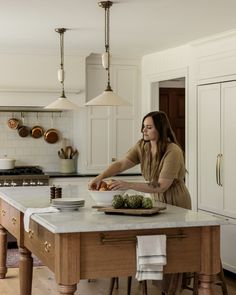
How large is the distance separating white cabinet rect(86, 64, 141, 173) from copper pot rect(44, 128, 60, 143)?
519 mm

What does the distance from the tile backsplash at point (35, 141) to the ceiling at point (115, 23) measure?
1.05 m

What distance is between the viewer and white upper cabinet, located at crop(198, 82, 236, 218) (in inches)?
231

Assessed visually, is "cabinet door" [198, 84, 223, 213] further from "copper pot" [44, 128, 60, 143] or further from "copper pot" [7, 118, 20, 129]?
"copper pot" [7, 118, 20, 129]

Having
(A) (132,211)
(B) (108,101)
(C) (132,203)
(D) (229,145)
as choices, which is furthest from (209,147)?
(A) (132,211)

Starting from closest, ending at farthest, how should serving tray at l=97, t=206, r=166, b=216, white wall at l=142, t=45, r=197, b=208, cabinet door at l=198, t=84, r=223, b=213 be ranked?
serving tray at l=97, t=206, r=166, b=216
cabinet door at l=198, t=84, r=223, b=213
white wall at l=142, t=45, r=197, b=208

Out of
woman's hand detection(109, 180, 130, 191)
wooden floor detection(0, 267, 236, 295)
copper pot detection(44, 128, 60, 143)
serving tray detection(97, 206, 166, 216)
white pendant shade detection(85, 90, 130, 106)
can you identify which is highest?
white pendant shade detection(85, 90, 130, 106)

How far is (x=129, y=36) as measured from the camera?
630 cm

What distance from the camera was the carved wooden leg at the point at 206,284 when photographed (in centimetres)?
343

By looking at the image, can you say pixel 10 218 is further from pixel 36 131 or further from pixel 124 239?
pixel 36 131

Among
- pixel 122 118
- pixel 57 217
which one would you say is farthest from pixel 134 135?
pixel 57 217

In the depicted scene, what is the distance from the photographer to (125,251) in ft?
11.0

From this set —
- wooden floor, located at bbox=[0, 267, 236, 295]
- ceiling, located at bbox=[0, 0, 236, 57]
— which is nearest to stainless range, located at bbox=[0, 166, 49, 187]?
wooden floor, located at bbox=[0, 267, 236, 295]

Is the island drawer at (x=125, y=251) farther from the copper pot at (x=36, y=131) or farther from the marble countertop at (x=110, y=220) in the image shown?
the copper pot at (x=36, y=131)

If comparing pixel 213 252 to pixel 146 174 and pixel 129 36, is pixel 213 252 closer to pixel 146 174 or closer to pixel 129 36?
pixel 146 174
